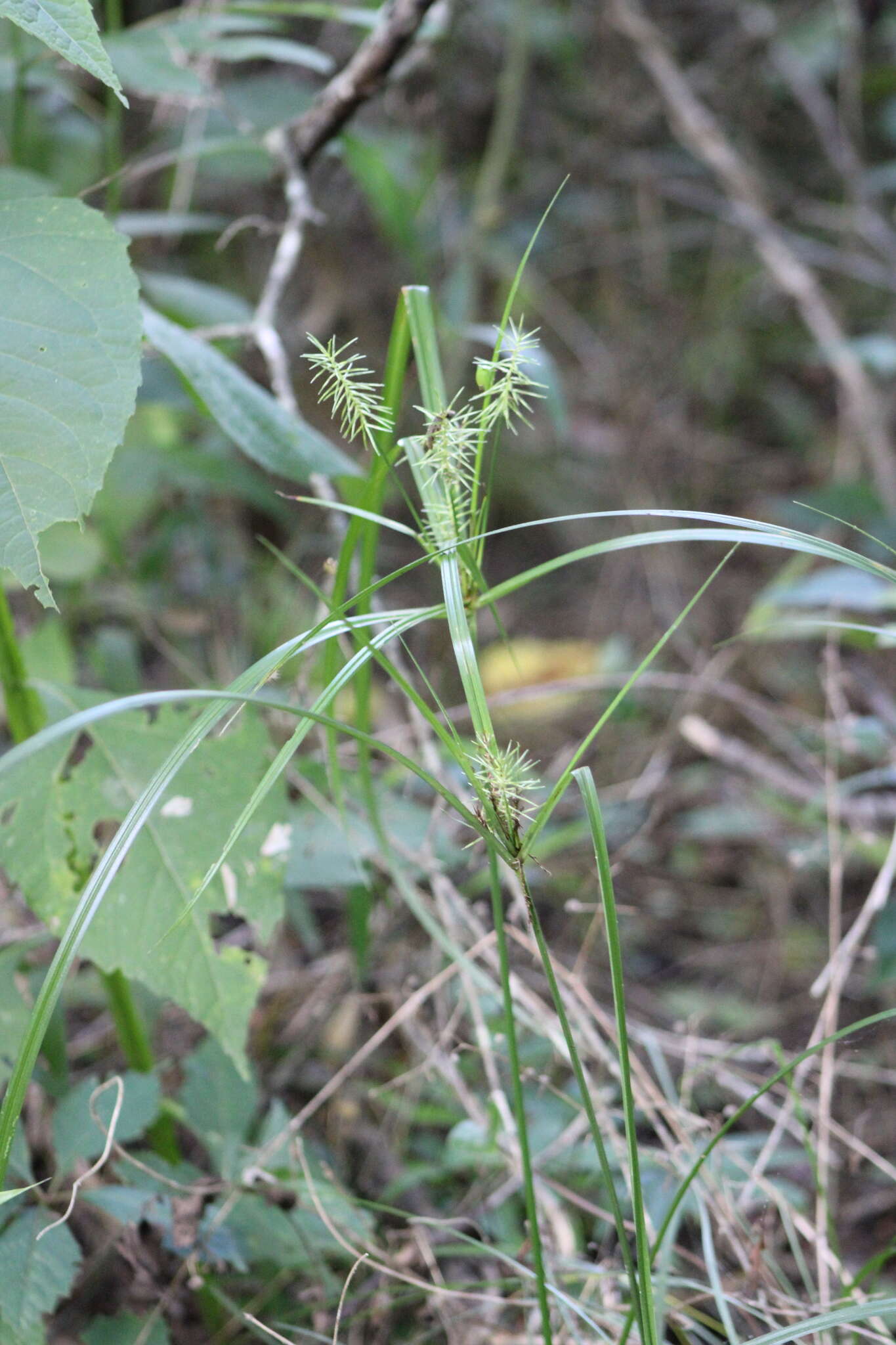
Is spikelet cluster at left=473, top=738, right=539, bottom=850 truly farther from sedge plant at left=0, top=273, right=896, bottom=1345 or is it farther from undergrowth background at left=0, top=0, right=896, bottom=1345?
undergrowth background at left=0, top=0, right=896, bottom=1345

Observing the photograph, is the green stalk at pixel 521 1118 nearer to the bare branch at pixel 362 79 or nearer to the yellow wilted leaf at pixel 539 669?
the bare branch at pixel 362 79

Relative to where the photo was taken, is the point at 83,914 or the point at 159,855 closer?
the point at 83,914

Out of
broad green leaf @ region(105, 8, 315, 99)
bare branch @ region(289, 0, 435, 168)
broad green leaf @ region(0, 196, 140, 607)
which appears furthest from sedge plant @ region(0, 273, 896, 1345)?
broad green leaf @ region(105, 8, 315, 99)

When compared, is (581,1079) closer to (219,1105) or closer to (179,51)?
(219,1105)

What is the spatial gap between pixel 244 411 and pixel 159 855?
435 mm

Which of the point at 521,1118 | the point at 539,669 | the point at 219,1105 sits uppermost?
the point at 521,1118

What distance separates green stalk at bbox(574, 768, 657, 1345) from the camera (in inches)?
23.7

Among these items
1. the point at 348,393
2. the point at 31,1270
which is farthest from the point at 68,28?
the point at 31,1270

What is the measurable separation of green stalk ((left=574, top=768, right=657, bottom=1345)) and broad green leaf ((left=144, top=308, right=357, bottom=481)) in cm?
51

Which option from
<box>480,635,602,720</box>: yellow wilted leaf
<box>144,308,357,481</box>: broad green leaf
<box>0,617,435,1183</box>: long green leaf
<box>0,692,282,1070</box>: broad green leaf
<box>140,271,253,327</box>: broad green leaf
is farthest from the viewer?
<box>480,635,602,720</box>: yellow wilted leaf

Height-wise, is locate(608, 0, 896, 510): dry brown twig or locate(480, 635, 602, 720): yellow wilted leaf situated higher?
locate(608, 0, 896, 510): dry brown twig

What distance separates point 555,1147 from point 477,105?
9.11ft

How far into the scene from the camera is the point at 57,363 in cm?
79

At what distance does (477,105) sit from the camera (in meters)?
2.90
